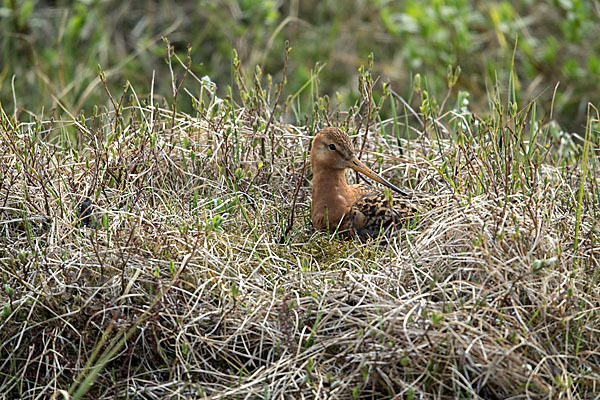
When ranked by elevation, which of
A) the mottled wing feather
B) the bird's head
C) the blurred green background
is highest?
the bird's head

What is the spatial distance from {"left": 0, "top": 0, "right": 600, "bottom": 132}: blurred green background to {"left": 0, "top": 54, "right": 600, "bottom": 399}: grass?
2912 mm

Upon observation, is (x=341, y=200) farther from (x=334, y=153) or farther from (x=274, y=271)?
(x=274, y=271)

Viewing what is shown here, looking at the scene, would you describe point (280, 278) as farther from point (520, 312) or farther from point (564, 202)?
point (564, 202)

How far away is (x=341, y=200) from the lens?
400cm

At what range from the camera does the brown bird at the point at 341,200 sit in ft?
12.9

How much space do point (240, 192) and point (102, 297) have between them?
3.37ft

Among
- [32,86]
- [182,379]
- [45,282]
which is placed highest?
[45,282]

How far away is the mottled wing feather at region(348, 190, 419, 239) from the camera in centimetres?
390

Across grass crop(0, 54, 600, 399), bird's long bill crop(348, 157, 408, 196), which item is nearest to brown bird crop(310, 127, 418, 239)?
bird's long bill crop(348, 157, 408, 196)

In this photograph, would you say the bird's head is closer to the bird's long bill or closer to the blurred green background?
the bird's long bill

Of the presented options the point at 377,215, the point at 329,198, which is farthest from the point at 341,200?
the point at 377,215

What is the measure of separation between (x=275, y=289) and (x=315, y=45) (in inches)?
197

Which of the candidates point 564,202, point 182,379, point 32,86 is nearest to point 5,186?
point 182,379

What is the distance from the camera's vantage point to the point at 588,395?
2941 mm
